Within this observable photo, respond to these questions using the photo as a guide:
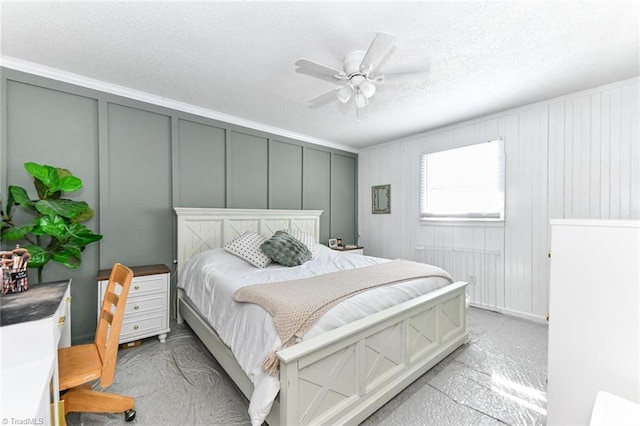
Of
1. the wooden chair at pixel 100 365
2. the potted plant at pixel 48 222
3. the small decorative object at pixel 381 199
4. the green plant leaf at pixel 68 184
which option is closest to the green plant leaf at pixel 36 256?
the potted plant at pixel 48 222

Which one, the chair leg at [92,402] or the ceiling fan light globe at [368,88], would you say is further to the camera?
the ceiling fan light globe at [368,88]

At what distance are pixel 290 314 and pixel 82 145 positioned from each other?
2.77 metres

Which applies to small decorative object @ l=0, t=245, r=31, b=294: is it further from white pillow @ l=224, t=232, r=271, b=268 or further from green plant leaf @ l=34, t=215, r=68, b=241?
white pillow @ l=224, t=232, r=271, b=268

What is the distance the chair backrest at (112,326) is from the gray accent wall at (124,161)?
135 cm

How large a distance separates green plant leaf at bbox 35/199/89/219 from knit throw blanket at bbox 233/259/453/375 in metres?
1.67

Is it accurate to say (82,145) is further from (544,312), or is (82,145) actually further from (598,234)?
(544,312)

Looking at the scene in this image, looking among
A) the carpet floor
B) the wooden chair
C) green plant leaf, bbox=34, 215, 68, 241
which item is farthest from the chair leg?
green plant leaf, bbox=34, 215, 68, 241

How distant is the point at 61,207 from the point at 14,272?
1018mm

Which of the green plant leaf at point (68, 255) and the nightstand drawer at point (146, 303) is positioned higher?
the green plant leaf at point (68, 255)

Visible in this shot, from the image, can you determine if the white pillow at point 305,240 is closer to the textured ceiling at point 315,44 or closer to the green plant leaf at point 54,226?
the textured ceiling at point 315,44

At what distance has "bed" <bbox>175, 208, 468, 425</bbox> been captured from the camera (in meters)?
1.45

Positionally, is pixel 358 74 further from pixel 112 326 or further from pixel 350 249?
pixel 350 249

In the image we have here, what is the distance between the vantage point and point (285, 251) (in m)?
3.00

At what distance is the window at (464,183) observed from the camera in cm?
357
